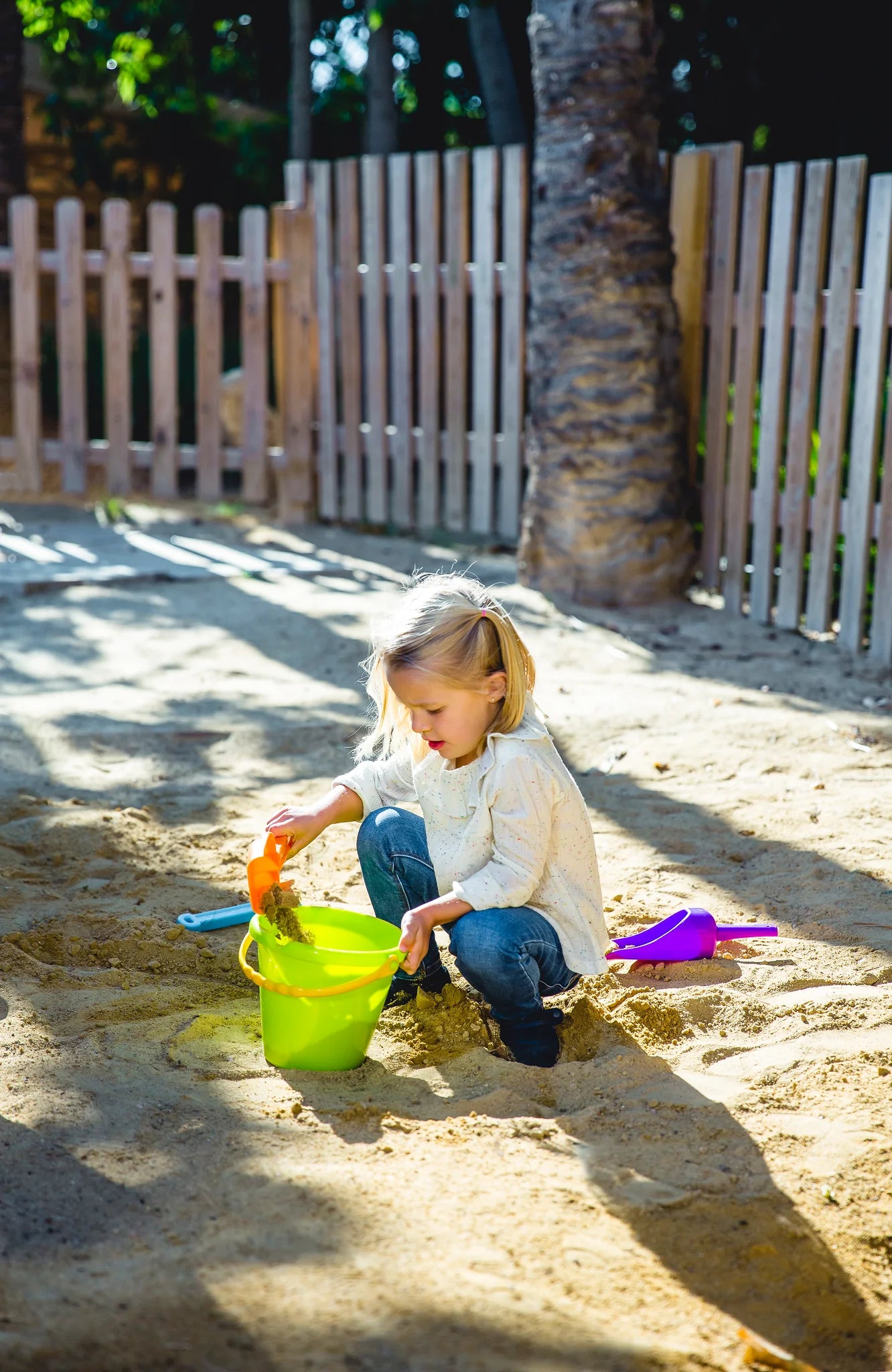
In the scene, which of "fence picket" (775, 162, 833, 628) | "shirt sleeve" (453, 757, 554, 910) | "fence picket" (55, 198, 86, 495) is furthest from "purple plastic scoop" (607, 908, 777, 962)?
"fence picket" (55, 198, 86, 495)

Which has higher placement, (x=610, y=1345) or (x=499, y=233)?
(x=499, y=233)

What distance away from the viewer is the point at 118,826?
12.1ft

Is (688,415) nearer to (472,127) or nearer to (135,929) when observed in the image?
(135,929)

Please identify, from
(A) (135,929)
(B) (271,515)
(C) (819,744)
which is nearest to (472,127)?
(B) (271,515)

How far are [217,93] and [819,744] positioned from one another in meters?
13.0

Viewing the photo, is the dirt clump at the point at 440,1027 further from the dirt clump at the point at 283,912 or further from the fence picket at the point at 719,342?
the fence picket at the point at 719,342

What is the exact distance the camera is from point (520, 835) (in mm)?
2514

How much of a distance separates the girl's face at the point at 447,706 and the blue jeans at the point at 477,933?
0.27 metres

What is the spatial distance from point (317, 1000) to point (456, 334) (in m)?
5.87

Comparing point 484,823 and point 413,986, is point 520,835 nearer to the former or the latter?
point 484,823

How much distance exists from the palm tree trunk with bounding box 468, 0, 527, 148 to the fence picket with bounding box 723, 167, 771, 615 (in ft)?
15.4

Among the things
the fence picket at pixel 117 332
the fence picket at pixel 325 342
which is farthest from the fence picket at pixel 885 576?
the fence picket at pixel 117 332

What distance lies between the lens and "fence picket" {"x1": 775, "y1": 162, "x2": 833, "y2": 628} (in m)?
5.70

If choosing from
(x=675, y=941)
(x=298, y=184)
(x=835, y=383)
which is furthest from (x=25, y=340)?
(x=675, y=941)
